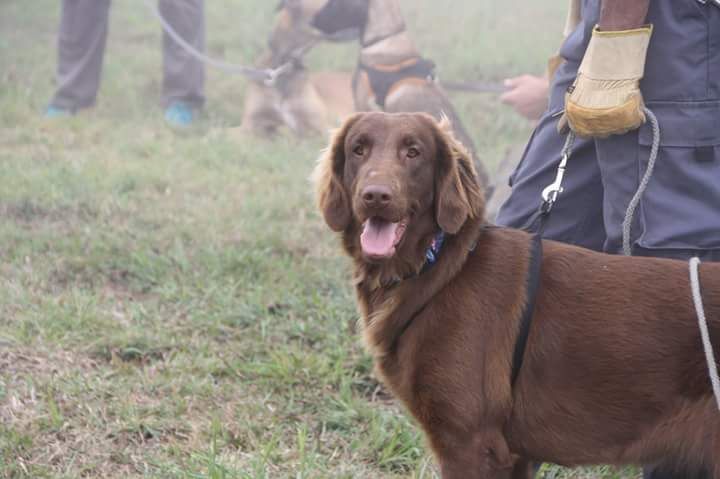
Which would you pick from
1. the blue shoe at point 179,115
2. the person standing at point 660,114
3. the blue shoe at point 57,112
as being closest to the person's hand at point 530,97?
the person standing at point 660,114

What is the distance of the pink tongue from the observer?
8.88 ft

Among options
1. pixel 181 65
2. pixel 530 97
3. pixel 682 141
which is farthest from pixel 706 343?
pixel 181 65

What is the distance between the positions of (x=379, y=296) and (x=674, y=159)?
0.89 m

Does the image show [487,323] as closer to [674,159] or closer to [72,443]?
[674,159]

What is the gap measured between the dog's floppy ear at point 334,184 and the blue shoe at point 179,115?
538 cm

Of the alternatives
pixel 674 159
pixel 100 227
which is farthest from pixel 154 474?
pixel 100 227

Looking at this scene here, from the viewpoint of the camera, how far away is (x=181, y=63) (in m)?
8.58

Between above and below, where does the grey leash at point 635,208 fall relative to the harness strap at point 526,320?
above

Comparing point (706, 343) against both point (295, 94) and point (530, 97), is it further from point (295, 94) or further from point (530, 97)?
point (295, 94)

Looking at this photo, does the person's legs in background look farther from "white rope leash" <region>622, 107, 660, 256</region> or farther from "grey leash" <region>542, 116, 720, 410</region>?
"white rope leash" <region>622, 107, 660, 256</region>

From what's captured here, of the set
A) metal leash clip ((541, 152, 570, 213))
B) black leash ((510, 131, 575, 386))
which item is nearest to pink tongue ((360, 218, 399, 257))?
black leash ((510, 131, 575, 386))

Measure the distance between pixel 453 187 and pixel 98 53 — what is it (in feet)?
21.5

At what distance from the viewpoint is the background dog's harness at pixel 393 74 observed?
7488 mm

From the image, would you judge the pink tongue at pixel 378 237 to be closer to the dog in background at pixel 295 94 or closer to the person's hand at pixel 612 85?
the person's hand at pixel 612 85
